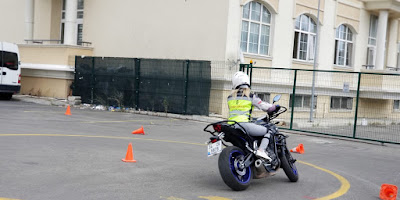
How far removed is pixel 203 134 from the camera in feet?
47.0

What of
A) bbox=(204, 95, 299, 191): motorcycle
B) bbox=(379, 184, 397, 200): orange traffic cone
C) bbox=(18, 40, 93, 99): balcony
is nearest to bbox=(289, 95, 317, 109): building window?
bbox=(18, 40, 93, 99): balcony

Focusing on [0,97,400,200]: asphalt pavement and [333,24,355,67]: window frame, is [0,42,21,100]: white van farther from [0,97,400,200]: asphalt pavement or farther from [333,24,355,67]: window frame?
[333,24,355,67]: window frame

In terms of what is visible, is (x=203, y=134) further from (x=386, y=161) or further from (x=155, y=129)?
(x=386, y=161)

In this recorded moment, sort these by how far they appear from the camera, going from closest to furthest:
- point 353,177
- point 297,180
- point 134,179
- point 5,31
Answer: point 134,179 < point 297,180 < point 353,177 < point 5,31

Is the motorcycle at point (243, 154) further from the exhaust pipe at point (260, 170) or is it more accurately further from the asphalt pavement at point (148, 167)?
the asphalt pavement at point (148, 167)

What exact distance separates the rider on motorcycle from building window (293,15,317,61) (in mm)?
15297

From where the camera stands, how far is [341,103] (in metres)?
22.6

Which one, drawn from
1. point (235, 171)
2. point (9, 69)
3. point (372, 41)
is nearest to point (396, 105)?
point (372, 41)

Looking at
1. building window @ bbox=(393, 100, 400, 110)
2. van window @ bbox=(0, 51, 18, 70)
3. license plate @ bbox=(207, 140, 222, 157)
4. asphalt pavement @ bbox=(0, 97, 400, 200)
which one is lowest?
asphalt pavement @ bbox=(0, 97, 400, 200)

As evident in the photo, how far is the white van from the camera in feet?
69.7

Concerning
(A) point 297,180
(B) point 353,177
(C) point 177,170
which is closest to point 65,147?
(C) point 177,170

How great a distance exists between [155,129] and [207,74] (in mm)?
4444

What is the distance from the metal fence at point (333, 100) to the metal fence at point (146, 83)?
2.08m

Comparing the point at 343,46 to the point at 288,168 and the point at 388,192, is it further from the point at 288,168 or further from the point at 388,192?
the point at 388,192
